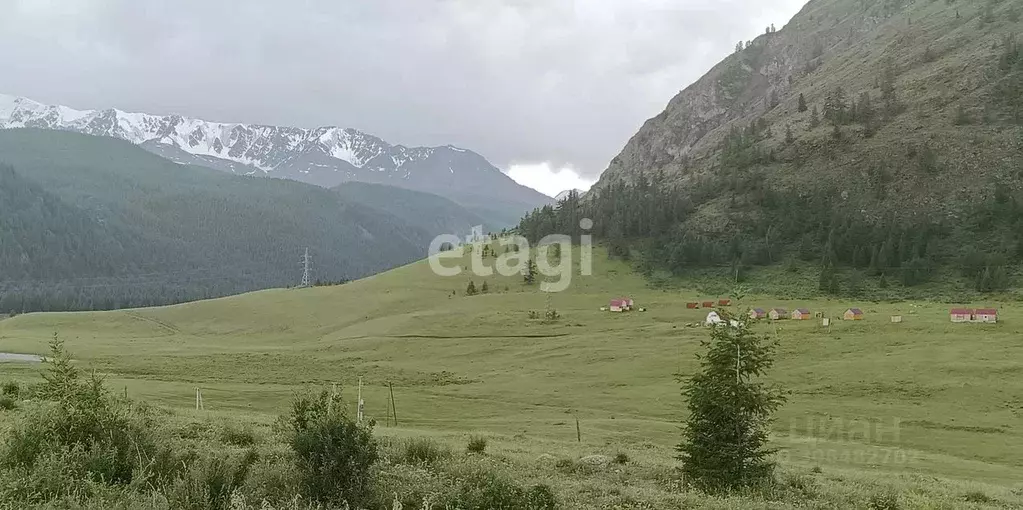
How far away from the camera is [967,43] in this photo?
496 feet

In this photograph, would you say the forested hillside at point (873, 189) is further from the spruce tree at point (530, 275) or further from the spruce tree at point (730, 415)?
the spruce tree at point (730, 415)

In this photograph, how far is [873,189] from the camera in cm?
10850

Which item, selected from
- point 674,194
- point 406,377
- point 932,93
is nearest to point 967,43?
point 932,93

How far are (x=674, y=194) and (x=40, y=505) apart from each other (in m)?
126

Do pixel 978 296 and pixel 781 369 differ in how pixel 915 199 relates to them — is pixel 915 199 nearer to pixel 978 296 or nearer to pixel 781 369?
pixel 978 296

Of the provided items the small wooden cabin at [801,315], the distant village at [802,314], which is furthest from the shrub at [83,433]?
the small wooden cabin at [801,315]

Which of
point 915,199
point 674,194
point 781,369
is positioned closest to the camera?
point 781,369

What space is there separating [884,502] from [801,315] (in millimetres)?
54690

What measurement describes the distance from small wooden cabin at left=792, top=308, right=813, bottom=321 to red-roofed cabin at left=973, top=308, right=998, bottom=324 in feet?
43.8

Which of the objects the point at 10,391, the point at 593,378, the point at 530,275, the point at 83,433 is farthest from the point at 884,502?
the point at 530,275

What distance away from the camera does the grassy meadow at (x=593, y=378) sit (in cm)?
1925

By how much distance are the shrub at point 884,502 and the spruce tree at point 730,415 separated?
7.16 feet

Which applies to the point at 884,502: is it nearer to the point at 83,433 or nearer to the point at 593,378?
the point at 83,433

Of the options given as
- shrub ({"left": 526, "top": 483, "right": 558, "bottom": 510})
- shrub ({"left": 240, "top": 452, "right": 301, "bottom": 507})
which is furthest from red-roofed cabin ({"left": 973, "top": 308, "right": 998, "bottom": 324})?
shrub ({"left": 240, "top": 452, "right": 301, "bottom": 507})
